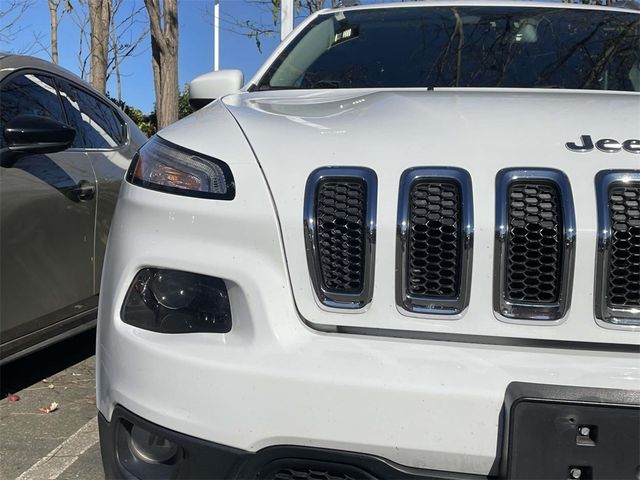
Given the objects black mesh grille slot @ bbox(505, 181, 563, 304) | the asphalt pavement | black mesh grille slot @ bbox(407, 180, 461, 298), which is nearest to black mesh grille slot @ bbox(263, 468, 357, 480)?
black mesh grille slot @ bbox(407, 180, 461, 298)

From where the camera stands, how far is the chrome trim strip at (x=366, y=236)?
4.86 ft

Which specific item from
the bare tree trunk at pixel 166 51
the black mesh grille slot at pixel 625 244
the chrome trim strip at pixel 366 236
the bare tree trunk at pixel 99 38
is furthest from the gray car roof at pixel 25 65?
the bare tree trunk at pixel 99 38

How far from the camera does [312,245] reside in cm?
151

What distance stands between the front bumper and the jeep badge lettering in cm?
48

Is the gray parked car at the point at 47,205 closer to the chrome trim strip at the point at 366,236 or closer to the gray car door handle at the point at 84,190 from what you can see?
the gray car door handle at the point at 84,190

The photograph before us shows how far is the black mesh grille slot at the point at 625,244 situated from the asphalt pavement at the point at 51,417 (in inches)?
81.7

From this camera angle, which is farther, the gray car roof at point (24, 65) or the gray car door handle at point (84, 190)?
A: the gray car door handle at point (84, 190)

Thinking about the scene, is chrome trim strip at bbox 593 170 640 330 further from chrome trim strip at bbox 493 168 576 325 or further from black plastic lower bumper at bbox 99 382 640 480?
black plastic lower bumper at bbox 99 382 640 480

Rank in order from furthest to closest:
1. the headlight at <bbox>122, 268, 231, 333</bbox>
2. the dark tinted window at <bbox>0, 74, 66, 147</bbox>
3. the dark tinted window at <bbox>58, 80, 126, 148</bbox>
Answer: the dark tinted window at <bbox>58, 80, 126, 148</bbox> → the dark tinted window at <bbox>0, 74, 66, 147</bbox> → the headlight at <bbox>122, 268, 231, 333</bbox>

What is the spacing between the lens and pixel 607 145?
150 centimetres

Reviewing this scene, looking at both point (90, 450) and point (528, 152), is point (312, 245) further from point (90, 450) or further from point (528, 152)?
point (90, 450)

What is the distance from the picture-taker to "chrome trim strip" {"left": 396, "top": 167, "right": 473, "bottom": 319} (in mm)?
1460

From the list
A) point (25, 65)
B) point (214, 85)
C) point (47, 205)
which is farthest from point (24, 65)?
point (214, 85)

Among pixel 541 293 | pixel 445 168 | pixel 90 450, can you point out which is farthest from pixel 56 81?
pixel 541 293
